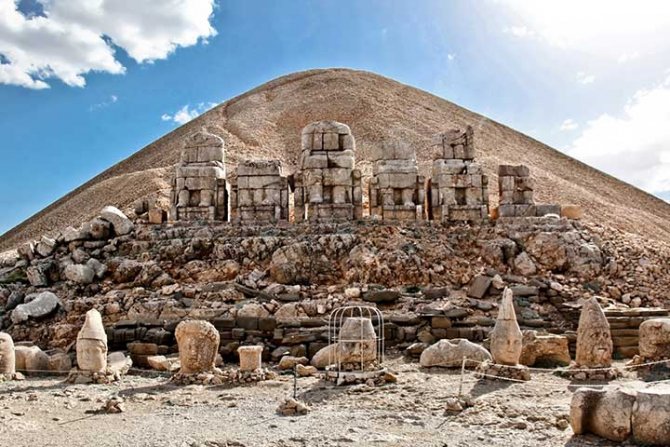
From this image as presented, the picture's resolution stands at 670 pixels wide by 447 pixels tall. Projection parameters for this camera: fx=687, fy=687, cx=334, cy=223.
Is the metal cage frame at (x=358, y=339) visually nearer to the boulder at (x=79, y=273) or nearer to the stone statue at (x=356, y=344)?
the stone statue at (x=356, y=344)

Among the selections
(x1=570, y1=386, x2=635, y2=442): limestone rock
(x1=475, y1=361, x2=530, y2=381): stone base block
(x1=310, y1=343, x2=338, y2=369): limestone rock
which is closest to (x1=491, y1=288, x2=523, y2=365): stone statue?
(x1=475, y1=361, x2=530, y2=381): stone base block

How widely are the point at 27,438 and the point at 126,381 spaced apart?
4.27m

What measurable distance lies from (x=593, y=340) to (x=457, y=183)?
8.62m

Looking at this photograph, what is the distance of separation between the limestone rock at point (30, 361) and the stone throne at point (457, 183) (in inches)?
443

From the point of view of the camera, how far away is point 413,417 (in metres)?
9.44

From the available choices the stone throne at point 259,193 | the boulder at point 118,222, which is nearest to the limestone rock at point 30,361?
the boulder at point 118,222

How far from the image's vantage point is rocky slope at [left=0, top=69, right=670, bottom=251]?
136 feet

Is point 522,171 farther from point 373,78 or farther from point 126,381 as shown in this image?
point 373,78

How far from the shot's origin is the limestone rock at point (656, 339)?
41.5 ft

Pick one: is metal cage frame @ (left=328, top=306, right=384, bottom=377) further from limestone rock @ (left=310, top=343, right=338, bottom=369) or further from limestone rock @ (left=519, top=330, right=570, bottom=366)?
limestone rock @ (left=519, top=330, right=570, bottom=366)

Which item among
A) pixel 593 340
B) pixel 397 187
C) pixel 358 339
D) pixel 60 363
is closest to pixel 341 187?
pixel 397 187

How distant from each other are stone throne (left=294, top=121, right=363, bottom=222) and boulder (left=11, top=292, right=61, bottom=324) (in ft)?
23.2

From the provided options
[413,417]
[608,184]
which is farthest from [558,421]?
[608,184]

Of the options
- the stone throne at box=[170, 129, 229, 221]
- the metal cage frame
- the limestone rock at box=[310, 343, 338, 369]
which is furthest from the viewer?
the stone throne at box=[170, 129, 229, 221]
